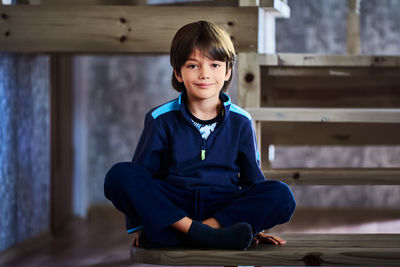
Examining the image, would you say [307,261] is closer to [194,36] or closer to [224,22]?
[194,36]

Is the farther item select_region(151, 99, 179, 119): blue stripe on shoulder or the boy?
select_region(151, 99, 179, 119): blue stripe on shoulder

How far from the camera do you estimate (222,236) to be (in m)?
1.27

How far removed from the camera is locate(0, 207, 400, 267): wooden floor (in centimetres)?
215

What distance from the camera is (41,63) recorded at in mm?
2477

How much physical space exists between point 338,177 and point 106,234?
4.27 ft

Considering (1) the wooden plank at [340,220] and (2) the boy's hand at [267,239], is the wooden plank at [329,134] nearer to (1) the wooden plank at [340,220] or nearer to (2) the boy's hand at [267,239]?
(1) the wooden plank at [340,220]

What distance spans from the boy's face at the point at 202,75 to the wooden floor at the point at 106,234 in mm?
876

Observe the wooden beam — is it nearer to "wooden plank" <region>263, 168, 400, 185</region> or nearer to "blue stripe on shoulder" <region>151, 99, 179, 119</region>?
"wooden plank" <region>263, 168, 400, 185</region>

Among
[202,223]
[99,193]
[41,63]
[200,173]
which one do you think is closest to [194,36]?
[200,173]

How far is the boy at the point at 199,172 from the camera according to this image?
51.3 inches

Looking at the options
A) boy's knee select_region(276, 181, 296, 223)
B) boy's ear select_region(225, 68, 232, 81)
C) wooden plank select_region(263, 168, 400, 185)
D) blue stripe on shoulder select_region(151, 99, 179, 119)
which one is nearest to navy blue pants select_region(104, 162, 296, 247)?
boy's knee select_region(276, 181, 296, 223)

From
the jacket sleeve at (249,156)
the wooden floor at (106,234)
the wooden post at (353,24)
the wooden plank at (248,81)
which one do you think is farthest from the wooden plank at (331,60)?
the wooden floor at (106,234)

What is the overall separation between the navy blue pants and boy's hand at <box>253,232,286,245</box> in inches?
1.9

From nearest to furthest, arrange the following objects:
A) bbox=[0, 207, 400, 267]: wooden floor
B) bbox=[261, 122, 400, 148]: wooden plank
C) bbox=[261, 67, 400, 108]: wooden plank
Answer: bbox=[0, 207, 400, 267]: wooden floor, bbox=[261, 67, 400, 108]: wooden plank, bbox=[261, 122, 400, 148]: wooden plank
